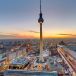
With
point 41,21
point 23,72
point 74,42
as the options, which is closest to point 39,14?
point 41,21

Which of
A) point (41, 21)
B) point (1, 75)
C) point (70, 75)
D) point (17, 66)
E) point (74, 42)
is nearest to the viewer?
point (1, 75)

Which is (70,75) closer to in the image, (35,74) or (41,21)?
(35,74)

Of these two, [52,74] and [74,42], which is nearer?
[52,74]

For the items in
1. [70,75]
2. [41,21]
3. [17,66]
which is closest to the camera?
[70,75]

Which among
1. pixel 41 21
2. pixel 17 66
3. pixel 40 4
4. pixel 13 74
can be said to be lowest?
pixel 17 66

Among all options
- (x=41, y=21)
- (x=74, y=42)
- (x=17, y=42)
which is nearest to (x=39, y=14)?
(x=41, y=21)

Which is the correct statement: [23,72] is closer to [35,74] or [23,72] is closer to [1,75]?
[35,74]

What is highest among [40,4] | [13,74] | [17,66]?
[40,4]

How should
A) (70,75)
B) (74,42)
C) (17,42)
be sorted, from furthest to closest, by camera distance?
(17,42), (74,42), (70,75)

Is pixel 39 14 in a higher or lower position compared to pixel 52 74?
higher
